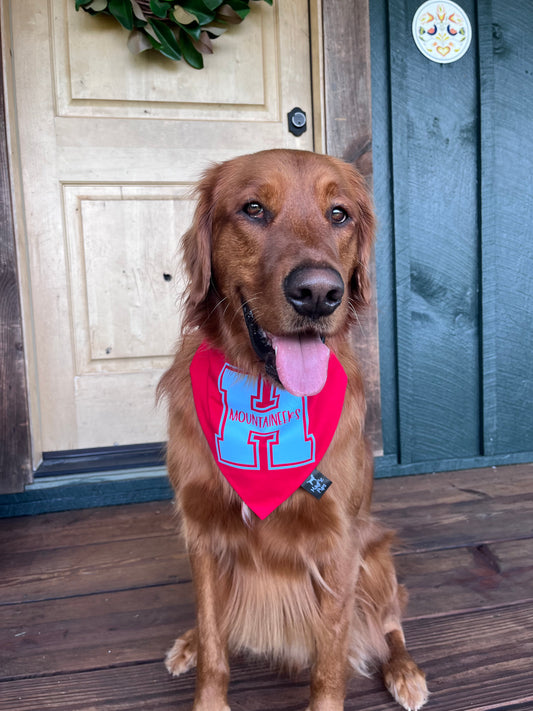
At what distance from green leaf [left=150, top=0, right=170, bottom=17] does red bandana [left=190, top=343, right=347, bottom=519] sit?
173cm

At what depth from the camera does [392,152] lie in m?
2.66

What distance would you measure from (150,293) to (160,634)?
1.60 m

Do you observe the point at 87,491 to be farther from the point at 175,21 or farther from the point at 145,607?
the point at 175,21

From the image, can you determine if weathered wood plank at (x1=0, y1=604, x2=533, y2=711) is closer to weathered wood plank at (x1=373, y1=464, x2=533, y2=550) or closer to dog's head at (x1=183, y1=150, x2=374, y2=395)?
weathered wood plank at (x1=373, y1=464, x2=533, y2=550)

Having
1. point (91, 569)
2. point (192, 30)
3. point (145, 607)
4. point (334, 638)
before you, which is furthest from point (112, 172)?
point (334, 638)

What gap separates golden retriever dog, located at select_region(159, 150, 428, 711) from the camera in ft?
4.12

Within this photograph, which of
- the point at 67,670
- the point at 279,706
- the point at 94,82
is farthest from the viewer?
the point at 94,82

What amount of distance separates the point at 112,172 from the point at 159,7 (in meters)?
0.73

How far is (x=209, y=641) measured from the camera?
4.25ft

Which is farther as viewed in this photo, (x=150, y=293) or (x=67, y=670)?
(x=150, y=293)

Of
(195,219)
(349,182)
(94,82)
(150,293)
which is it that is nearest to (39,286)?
(150,293)

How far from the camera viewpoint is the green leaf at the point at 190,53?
8.06 feet

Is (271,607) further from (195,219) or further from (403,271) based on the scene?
(403,271)

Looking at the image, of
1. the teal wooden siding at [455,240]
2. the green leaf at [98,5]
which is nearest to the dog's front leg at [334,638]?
the teal wooden siding at [455,240]
